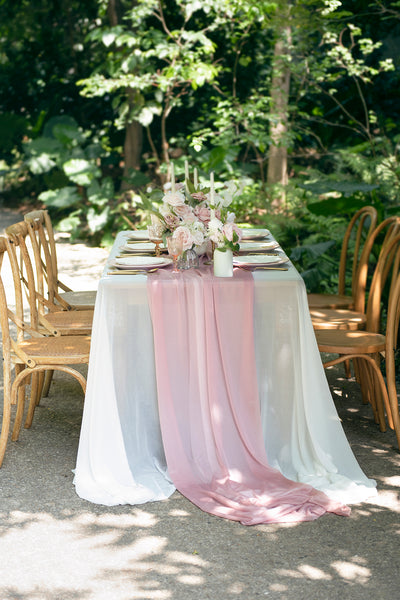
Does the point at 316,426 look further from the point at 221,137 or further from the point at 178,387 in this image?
the point at 221,137

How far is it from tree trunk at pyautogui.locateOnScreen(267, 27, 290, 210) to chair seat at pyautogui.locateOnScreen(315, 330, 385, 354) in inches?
185

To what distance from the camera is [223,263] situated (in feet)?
11.4

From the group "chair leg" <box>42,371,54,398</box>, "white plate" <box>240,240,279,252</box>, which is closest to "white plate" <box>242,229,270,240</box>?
"white plate" <box>240,240,279,252</box>

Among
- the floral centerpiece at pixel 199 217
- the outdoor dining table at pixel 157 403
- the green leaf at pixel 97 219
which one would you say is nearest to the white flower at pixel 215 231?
the floral centerpiece at pixel 199 217

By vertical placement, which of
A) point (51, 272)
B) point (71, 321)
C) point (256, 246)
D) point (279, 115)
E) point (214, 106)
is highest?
point (214, 106)

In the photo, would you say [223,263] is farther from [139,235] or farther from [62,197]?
[62,197]

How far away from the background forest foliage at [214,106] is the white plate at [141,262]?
2.19 m

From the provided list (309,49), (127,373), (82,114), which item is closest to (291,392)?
(127,373)

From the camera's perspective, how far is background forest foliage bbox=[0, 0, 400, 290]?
7957 millimetres

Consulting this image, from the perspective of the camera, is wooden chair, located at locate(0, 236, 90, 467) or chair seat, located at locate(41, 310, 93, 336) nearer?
wooden chair, located at locate(0, 236, 90, 467)

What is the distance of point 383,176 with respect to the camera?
7.45 metres

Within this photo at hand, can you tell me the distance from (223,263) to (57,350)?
3.11 feet

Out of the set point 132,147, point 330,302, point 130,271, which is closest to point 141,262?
point 130,271

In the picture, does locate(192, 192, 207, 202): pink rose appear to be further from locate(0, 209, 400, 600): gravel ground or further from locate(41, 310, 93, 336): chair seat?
locate(0, 209, 400, 600): gravel ground
